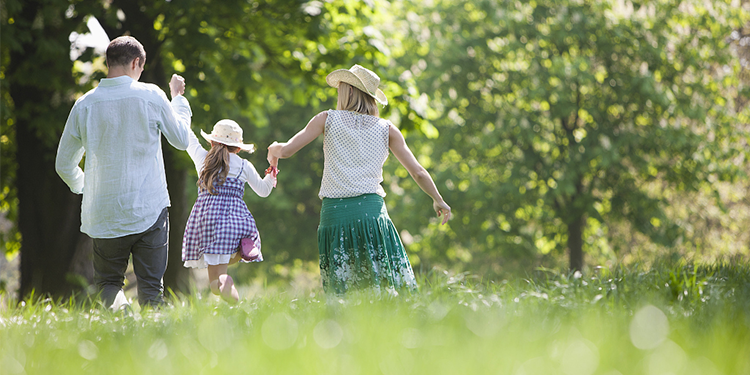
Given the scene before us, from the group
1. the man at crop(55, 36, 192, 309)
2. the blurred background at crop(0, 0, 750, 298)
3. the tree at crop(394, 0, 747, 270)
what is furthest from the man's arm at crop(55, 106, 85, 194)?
the tree at crop(394, 0, 747, 270)

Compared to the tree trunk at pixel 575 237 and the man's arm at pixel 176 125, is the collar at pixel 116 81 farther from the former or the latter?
the tree trunk at pixel 575 237

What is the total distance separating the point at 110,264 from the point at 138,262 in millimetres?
192

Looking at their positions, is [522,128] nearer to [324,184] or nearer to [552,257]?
[552,257]

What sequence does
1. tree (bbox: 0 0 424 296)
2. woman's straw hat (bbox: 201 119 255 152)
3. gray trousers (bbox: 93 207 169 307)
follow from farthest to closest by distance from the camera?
1. tree (bbox: 0 0 424 296)
2. woman's straw hat (bbox: 201 119 255 152)
3. gray trousers (bbox: 93 207 169 307)

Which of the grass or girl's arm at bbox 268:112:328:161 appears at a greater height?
girl's arm at bbox 268:112:328:161

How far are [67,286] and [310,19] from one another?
4.48 metres

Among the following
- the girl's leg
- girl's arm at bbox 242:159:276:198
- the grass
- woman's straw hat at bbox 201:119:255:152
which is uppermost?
woman's straw hat at bbox 201:119:255:152

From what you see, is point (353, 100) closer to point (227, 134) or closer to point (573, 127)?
point (227, 134)

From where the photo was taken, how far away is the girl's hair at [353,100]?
430cm

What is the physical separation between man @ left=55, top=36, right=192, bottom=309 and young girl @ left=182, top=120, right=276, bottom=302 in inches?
13.2

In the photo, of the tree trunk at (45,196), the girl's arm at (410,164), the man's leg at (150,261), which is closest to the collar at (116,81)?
the man's leg at (150,261)

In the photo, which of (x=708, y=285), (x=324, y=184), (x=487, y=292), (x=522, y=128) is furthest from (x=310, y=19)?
(x=522, y=128)

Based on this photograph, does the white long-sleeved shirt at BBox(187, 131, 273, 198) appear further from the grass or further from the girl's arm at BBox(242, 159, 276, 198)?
the grass

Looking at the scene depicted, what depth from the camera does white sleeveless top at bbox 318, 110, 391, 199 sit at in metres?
4.20
